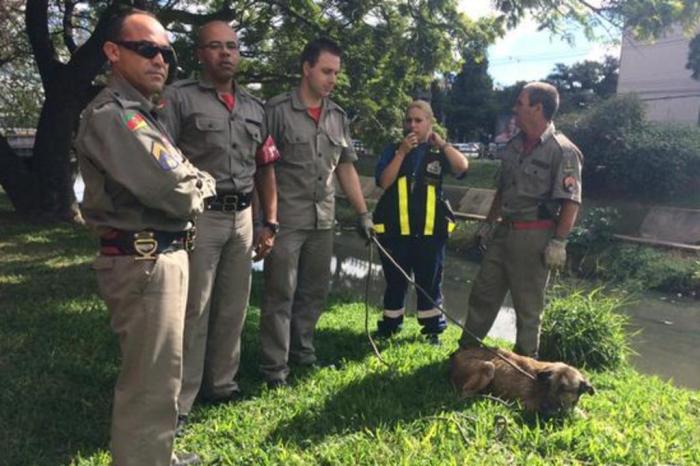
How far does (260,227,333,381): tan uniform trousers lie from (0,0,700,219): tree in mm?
3909

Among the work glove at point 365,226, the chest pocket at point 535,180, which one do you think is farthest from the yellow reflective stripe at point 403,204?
the chest pocket at point 535,180

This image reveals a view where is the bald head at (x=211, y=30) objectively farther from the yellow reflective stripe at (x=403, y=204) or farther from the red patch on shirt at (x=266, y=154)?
the yellow reflective stripe at (x=403, y=204)

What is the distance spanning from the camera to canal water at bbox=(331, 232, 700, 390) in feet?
18.4

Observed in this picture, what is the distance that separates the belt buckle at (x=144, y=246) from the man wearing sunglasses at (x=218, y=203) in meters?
0.71

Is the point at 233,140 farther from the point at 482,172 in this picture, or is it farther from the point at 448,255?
the point at 482,172

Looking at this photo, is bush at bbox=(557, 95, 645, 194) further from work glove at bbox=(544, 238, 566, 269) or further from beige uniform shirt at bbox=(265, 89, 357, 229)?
beige uniform shirt at bbox=(265, 89, 357, 229)

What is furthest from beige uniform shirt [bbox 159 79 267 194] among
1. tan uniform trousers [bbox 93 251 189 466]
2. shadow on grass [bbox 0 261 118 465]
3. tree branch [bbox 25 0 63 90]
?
tree branch [bbox 25 0 63 90]

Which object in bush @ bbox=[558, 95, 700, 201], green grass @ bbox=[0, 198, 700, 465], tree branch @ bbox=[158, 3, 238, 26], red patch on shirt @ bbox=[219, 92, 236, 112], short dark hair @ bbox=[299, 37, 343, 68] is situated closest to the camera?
green grass @ bbox=[0, 198, 700, 465]

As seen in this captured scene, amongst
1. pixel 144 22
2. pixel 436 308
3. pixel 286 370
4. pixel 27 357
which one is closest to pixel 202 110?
pixel 144 22

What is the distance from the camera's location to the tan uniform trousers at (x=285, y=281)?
3498 mm

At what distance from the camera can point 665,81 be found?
25.9 meters

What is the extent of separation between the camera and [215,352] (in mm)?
3180

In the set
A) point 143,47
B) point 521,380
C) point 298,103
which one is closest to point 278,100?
point 298,103

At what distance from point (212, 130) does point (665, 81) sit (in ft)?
91.7
